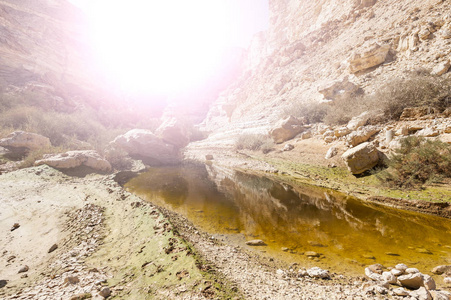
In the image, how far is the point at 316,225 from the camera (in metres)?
6.30

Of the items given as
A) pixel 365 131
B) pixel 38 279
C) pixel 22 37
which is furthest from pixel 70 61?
pixel 365 131

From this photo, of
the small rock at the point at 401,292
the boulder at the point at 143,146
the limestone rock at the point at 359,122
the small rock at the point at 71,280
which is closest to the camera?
the small rock at the point at 401,292

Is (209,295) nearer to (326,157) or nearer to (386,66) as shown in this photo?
(326,157)

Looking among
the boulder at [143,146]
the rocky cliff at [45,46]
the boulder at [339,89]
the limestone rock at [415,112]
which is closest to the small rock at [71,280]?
the limestone rock at [415,112]

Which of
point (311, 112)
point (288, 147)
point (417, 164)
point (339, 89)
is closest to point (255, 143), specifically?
point (288, 147)

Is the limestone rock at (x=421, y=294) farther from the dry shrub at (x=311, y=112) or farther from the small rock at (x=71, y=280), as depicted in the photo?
the dry shrub at (x=311, y=112)

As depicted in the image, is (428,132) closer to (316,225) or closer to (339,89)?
(316,225)

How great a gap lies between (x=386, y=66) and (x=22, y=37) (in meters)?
49.8

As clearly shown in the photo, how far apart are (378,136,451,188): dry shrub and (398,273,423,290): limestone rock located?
5.98m

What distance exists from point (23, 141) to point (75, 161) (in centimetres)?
468

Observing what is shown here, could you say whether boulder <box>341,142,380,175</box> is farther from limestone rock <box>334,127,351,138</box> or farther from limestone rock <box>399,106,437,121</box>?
limestone rock <box>334,127,351,138</box>

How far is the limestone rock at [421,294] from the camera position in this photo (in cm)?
251

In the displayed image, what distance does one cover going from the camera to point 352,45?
2259 cm

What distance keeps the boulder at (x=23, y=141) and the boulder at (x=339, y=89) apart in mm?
25861
